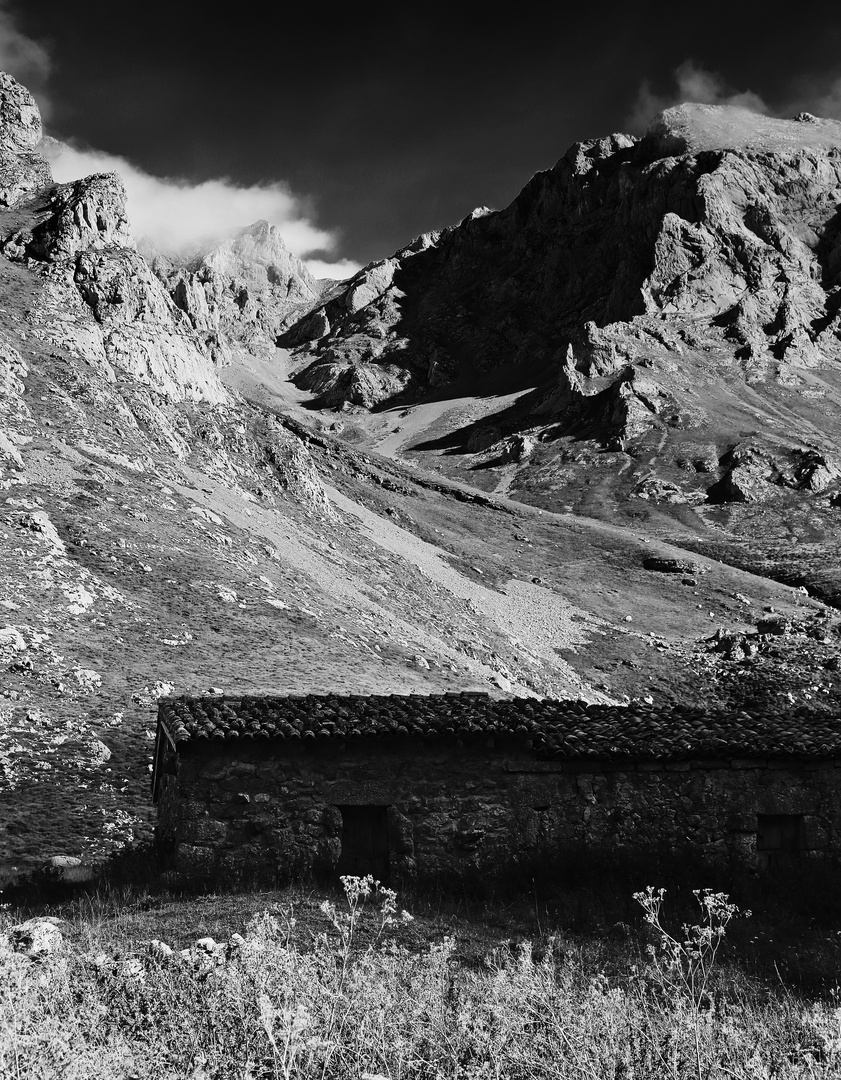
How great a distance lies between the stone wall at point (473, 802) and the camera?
16.5 metres

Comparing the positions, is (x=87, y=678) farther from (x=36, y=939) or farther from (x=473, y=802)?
(x=36, y=939)

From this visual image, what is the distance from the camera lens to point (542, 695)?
141ft

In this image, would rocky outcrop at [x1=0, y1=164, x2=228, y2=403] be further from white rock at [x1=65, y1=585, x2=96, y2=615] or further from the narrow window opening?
the narrow window opening

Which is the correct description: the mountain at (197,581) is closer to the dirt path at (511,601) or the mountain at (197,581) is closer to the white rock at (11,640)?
the white rock at (11,640)

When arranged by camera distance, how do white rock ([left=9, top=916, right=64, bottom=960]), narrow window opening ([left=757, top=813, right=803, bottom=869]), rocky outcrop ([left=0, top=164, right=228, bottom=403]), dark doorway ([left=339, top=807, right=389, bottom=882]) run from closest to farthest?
white rock ([left=9, top=916, right=64, bottom=960])
dark doorway ([left=339, top=807, right=389, bottom=882])
narrow window opening ([left=757, top=813, right=803, bottom=869])
rocky outcrop ([left=0, top=164, right=228, bottom=403])

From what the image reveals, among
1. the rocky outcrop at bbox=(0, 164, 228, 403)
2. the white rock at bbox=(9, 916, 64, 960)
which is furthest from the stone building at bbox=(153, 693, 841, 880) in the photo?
the rocky outcrop at bbox=(0, 164, 228, 403)

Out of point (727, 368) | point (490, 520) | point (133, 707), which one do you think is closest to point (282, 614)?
point (133, 707)

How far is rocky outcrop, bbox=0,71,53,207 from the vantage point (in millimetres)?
89750

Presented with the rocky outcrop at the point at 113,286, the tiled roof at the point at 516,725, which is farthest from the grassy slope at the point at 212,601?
the tiled roof at the point at 516,725

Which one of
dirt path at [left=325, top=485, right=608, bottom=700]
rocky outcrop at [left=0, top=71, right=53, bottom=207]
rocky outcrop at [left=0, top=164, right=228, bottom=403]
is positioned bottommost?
dirt path at [left=325, top=485, right=608, bottom=700]

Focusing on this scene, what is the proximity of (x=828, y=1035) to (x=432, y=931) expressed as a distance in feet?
24.3

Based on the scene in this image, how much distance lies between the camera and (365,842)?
16.7 m

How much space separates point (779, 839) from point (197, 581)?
28.4m

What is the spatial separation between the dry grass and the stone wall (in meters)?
7.11
